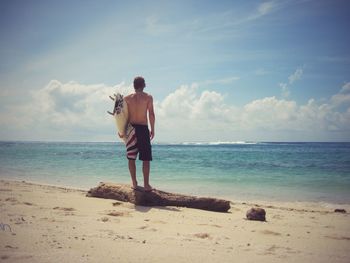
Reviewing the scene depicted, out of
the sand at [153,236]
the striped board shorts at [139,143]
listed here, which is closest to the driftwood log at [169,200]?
the sand at [153,236]

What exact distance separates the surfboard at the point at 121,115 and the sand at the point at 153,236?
1.57 m

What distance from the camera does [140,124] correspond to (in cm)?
583

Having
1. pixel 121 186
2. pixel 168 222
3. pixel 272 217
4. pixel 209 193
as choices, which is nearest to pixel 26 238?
pixel 168 222

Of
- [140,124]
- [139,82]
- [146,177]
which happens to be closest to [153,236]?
[146,177]

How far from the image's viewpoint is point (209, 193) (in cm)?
913

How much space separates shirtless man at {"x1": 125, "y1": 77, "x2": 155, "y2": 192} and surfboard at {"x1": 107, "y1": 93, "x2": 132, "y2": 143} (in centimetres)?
8

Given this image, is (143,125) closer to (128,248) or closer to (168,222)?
(168,222)

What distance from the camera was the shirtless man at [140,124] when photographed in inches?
225

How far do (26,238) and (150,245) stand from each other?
1186mm

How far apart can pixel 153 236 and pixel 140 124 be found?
9.40ft

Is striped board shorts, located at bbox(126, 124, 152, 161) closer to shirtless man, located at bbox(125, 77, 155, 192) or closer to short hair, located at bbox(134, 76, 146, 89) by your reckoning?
shirtless man, located at bbox(125, 77, 155, 192)

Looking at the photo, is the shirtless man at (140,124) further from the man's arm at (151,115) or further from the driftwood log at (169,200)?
the driftwood log at (169,200)

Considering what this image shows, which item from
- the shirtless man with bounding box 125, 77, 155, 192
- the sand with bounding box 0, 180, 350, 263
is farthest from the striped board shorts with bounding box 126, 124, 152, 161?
the sand with bounding box 0, 180, 350, 263

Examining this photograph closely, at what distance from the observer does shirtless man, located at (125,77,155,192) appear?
18.8 ft
